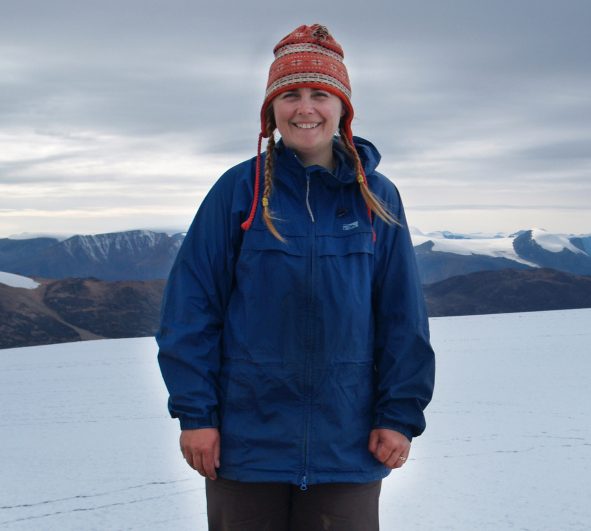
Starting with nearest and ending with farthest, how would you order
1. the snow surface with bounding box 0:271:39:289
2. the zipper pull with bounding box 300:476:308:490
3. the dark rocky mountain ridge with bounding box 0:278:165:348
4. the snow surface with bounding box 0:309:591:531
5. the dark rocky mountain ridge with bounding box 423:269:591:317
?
the zipper pull with bounding box 300:476:308:490 → the snow surface with bounding box 0:309:591:531 → the dark rocky mountain ridge with bounding box 0:278:165:348 → the snow surface with bounding box 0:271:39:289 → the dark rocky mountain ridge with bounding box 423:269:591:317

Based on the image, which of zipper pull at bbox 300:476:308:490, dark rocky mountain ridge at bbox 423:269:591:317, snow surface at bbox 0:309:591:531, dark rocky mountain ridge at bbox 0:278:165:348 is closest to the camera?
zipper pull at bbox 300:476:308:490

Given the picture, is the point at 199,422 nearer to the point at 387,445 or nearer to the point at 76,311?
the point at 387,445

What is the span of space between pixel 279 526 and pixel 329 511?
126 mm

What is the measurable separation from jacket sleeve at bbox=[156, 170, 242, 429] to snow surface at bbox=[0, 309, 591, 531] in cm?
138

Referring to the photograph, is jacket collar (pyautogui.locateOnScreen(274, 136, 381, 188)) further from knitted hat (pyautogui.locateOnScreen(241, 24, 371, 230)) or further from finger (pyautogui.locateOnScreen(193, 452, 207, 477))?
finger (pyautogui.locateOnScreen(193, 452, 207, 477))

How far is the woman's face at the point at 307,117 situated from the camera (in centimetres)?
166

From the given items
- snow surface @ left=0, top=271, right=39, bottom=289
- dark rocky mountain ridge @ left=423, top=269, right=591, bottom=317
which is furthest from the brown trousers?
dark rocky mountain ridge @ left=423, top=269, right=591, bottom=317

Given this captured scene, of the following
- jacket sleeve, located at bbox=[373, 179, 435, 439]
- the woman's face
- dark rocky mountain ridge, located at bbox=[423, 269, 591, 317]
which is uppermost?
the woman's face

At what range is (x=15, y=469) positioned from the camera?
3.64 meters

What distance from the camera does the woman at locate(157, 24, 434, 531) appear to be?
5.24 feet

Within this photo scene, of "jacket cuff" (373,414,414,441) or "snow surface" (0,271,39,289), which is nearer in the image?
"jacket cuff" (373,414,414,441)

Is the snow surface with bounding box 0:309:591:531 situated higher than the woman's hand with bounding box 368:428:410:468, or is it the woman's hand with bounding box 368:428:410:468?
the woman's hand with bounding box 368:428:410:468

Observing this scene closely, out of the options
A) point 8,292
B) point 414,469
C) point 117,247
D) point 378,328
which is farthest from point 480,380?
point 117,247

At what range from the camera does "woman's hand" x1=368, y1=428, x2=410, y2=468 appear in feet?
5.41
